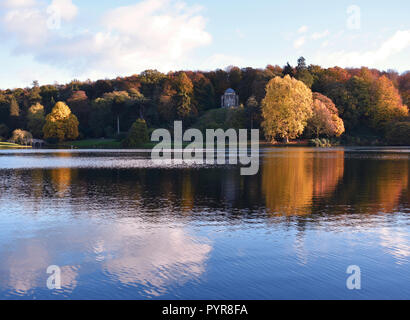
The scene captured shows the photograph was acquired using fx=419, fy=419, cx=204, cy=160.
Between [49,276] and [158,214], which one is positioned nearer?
[49,276]

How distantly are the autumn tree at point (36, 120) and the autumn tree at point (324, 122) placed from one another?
73263mm

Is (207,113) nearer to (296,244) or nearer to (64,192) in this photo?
(64,192)

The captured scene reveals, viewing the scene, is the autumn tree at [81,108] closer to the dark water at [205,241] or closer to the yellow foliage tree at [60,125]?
the yellow foliage tree at [60,125]

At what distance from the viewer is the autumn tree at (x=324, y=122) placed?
84.9 m

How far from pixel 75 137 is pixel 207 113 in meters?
35.2

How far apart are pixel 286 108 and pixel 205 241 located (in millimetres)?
72863

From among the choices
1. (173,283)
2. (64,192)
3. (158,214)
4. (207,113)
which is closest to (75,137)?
(207,113)

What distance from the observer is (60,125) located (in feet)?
354

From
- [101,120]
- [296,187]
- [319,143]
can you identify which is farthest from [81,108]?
[296,187]

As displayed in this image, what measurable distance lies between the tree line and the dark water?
205 feet

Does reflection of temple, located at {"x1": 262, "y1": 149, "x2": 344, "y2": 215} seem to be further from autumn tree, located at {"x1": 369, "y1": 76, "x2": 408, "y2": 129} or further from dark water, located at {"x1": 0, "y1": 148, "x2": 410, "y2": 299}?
autumn tree, located at {"x1": 369, "y1": 76, "x2": 408, "y2": 129}

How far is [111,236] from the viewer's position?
1313 cm
